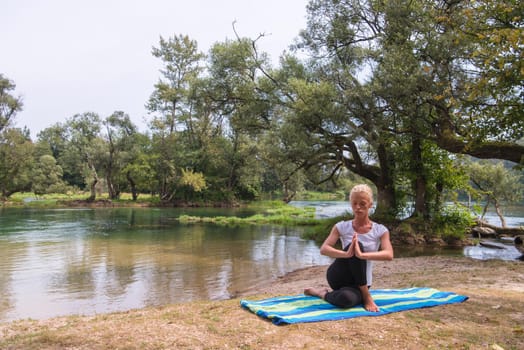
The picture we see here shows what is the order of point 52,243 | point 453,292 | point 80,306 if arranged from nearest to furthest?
point 453,292 < point 80,306 < point 52,243

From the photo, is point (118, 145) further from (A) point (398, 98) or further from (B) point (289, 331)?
(B) point (289, 331)

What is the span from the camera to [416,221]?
19109 millimetres

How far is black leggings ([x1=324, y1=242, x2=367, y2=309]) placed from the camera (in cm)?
539

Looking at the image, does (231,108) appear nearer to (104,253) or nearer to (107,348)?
(104,253)

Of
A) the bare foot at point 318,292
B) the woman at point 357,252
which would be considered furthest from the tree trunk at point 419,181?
the woman at point 357,252

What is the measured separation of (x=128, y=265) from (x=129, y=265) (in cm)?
3

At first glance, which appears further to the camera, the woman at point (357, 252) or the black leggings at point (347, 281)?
the black leggings at point (347, 281)

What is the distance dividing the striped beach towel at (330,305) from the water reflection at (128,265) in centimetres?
404

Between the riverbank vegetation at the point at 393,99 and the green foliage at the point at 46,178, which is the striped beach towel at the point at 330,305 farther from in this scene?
the green foliage at the point at 46,178

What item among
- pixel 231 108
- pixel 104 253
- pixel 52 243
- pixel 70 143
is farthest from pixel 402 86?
pixel 70 143

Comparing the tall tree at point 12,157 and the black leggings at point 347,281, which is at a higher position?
the tall tree at point 12,157

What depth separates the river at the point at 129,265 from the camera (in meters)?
9.31

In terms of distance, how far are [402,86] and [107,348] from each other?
1357 cm

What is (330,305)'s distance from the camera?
559cm
